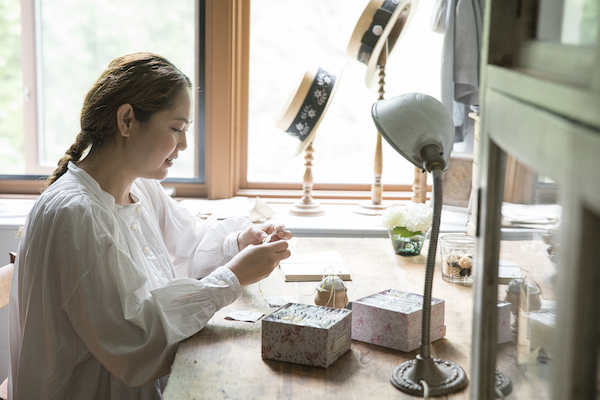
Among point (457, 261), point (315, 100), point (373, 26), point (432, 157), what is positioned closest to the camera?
point (432, 157)

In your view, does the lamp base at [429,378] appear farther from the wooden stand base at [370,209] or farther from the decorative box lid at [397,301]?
the wooden stand base at [370,209]

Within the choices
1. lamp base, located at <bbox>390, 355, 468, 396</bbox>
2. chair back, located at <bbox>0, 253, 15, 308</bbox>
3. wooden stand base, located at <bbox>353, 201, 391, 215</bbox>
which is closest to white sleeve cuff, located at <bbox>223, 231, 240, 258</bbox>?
chair back, located at <bbox>0, 253, 15, 308</bbox>

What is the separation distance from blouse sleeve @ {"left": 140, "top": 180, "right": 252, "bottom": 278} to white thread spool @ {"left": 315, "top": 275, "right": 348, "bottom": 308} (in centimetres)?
46

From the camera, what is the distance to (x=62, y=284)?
103 centimetres

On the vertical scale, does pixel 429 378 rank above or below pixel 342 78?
below

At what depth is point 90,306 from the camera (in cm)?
101

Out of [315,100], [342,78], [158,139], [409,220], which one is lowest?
[409,220]

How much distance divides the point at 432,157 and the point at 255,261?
1.80 feet

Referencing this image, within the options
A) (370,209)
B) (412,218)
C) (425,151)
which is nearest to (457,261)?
(412,218)

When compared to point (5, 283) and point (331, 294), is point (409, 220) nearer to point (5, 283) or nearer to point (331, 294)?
point (331, 294)

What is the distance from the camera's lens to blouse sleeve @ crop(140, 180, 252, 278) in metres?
1.61

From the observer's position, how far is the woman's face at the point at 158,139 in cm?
127

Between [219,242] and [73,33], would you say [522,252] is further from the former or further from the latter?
[73,33]

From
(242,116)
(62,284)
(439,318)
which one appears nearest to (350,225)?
(242,116)
